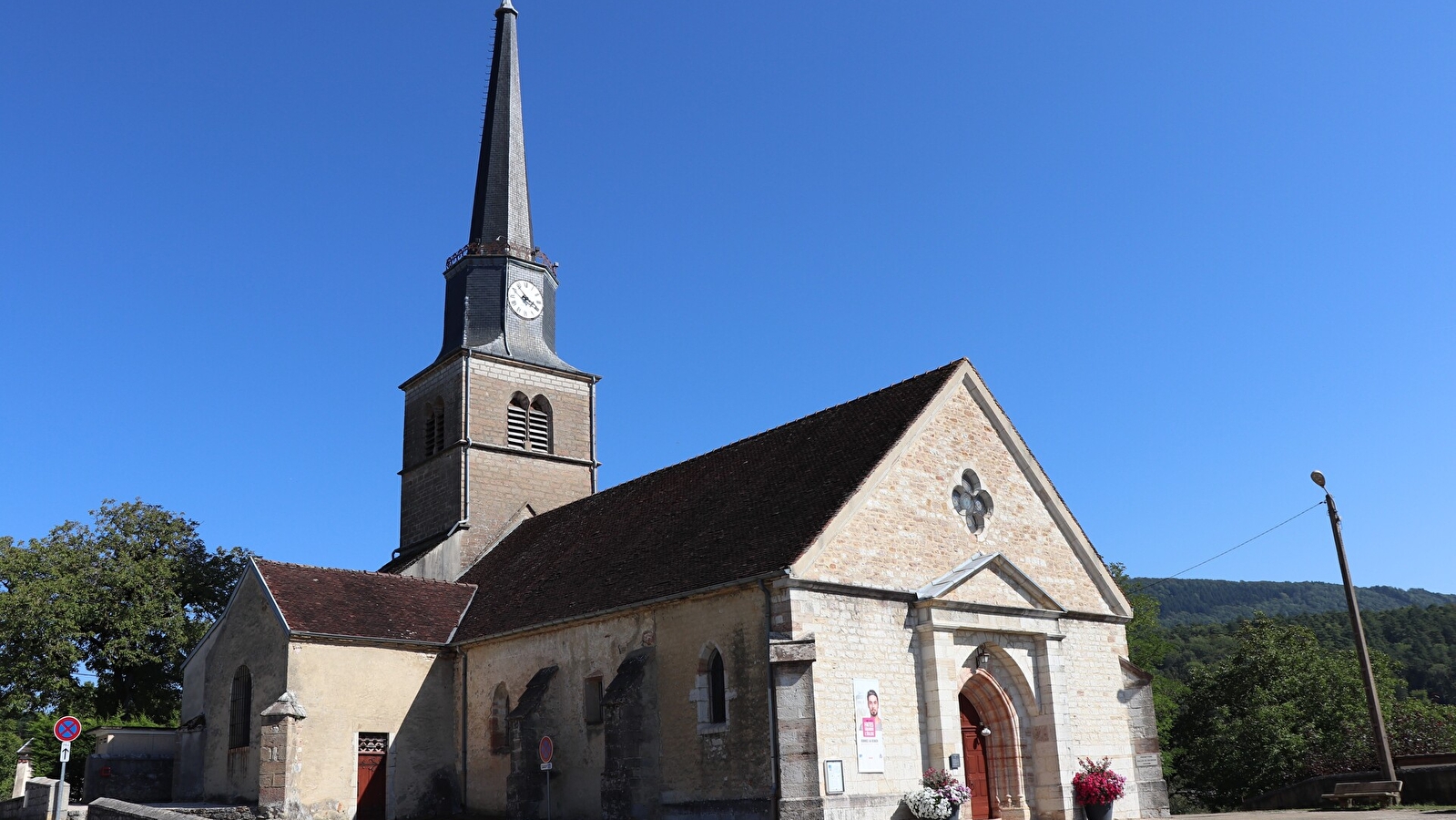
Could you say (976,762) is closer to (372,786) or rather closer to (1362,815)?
(1362,815)

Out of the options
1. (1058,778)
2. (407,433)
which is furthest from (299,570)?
(1058,778)

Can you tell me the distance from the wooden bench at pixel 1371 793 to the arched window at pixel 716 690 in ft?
37.2

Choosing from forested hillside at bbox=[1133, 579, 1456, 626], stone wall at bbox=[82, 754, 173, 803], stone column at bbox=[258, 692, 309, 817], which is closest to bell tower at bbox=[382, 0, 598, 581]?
stone wall at bbox=[82, 754, 173, 803]

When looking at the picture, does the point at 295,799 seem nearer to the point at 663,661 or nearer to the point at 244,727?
the point at 244,727

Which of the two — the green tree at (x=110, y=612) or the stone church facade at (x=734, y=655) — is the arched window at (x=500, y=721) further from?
the green tree at (x=110, y=612)

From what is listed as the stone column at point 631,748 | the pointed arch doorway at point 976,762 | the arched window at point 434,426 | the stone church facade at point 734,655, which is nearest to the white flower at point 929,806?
the stone church facade at point 734,655

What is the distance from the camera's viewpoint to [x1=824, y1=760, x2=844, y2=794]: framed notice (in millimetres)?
17766

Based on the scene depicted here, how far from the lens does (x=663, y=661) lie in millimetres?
20734

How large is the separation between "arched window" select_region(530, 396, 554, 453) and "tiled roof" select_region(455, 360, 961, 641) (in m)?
5.25

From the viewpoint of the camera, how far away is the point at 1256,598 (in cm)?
16125

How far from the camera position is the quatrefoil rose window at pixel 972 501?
21.9m

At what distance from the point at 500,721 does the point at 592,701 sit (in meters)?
3.54

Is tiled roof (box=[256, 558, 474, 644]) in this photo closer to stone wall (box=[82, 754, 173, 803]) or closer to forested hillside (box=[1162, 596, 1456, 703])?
stone wall (box=[82, 754, 173, 803])

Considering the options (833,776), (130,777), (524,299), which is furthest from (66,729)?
(524,299)
